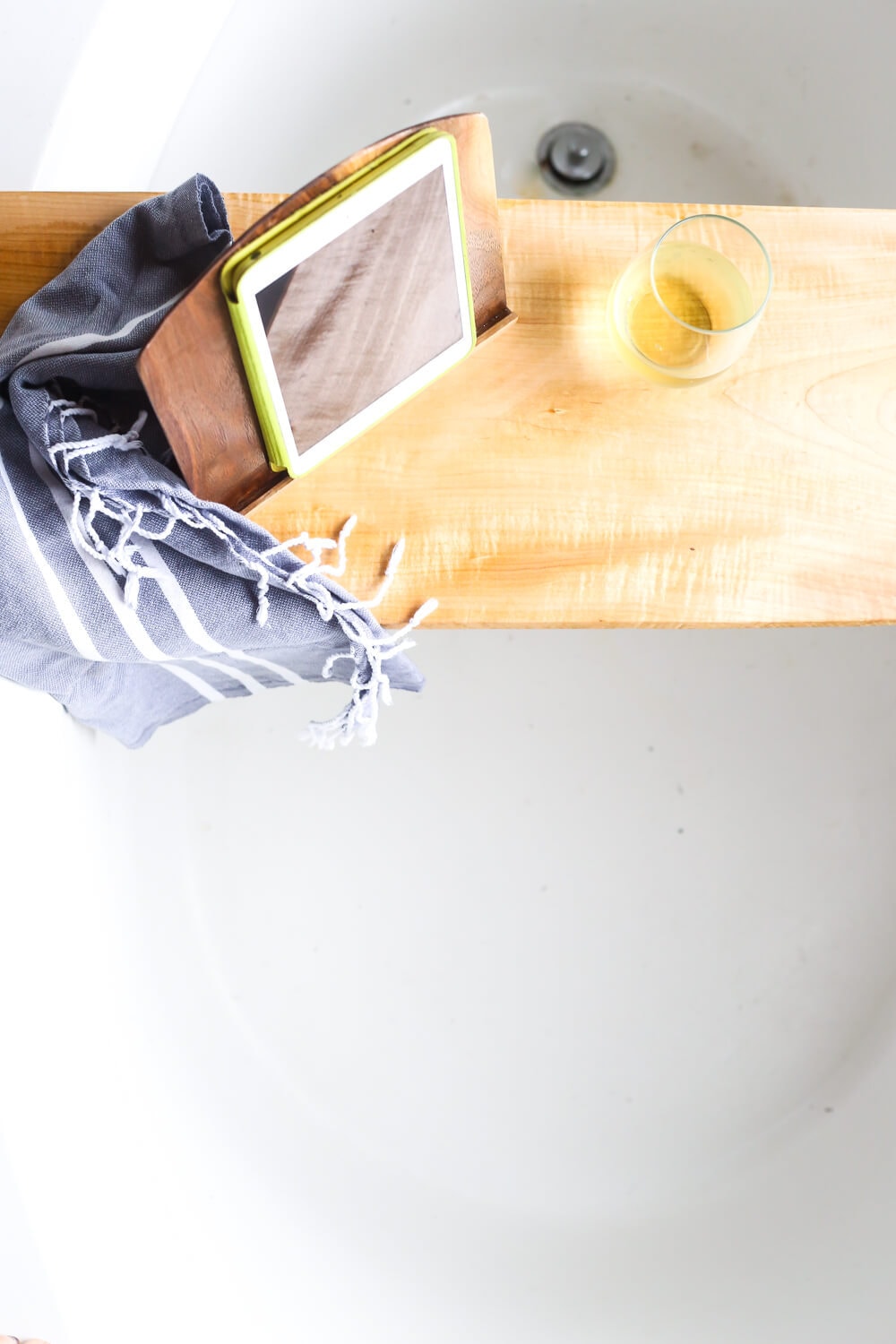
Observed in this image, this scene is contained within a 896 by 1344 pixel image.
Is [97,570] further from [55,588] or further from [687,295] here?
[687,295]

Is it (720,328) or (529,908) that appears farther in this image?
(529,908)

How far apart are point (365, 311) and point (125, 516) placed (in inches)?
6.7

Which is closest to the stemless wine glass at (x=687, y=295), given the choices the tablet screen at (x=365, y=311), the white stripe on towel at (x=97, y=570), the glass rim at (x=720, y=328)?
the glass rim at (x=720, y=328)

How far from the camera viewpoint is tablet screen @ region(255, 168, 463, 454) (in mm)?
497

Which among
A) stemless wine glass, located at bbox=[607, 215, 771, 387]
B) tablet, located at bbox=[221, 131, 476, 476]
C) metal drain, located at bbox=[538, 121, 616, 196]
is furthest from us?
metal drain, located at bbox=[538, 121, 616, 196]

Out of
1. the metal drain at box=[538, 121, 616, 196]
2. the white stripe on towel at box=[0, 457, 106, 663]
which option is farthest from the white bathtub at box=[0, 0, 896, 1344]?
the white stripe on towel at box=[0, 457, 106, 663]

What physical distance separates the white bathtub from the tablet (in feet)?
1.47

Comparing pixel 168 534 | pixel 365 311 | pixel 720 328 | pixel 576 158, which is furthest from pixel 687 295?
pixel 576 158

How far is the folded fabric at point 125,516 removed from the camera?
1.77ft

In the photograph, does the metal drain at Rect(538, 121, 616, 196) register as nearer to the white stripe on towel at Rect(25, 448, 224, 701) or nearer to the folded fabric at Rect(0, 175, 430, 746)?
the folded fabric at Rect(0, 175, 430, 746)

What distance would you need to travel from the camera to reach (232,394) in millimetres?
518

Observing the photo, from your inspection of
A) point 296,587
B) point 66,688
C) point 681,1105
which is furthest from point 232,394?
point 681,1105

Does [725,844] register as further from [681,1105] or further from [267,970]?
[267,970]

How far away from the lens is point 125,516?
538 mm
